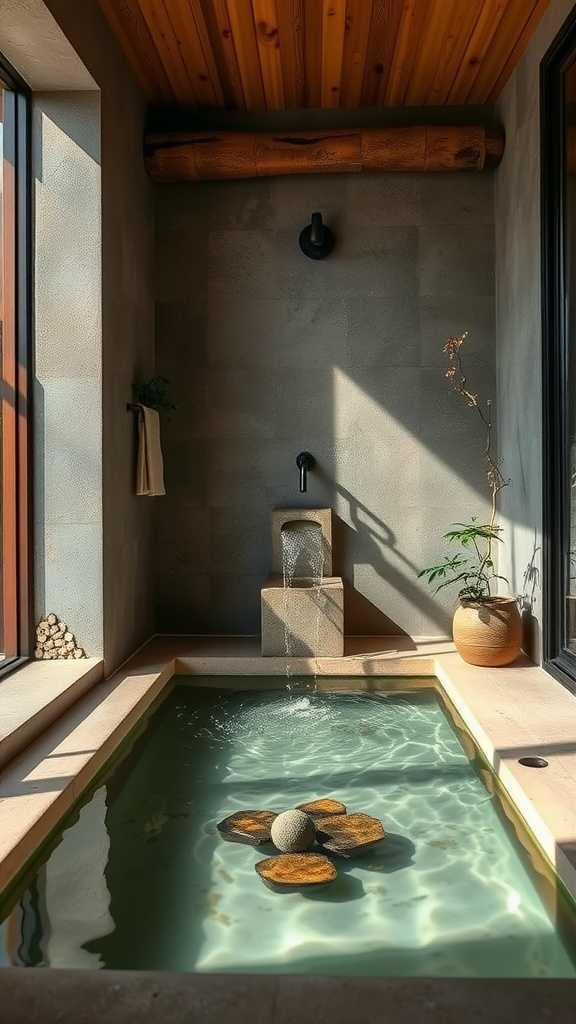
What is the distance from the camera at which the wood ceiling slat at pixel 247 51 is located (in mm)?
3947

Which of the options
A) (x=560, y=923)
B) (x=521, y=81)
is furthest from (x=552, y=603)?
(x=521, y=81)

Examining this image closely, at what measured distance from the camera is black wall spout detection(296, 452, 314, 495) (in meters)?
5.05

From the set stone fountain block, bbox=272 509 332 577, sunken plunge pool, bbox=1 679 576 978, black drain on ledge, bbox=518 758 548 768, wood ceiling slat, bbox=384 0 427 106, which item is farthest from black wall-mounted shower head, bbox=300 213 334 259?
black drain on ledge, bbox=518 758 548 768

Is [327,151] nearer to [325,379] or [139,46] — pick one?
[139,46]

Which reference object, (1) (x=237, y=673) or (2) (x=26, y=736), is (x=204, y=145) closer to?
(1) (x=237, y=673)

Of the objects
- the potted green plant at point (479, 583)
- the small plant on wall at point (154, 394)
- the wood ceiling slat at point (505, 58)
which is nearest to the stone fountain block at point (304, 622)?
the potted green plant at point (479, 583)

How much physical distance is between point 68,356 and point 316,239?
5.99 feet

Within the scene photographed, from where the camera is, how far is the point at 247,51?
4.37 m

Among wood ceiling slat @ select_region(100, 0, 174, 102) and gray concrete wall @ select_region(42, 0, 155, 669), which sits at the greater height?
wood ceiling slat @ select_region(100, 0, 174, 102)

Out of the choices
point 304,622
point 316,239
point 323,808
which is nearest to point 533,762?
point 323,808

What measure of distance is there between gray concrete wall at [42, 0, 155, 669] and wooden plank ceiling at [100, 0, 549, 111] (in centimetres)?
23

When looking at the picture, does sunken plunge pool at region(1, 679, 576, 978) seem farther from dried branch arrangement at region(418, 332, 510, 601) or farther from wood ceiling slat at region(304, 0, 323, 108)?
Answer: wood ceiling slat at region(304, 0, 323, 108)

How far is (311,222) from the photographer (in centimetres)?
512

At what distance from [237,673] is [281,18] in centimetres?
335
